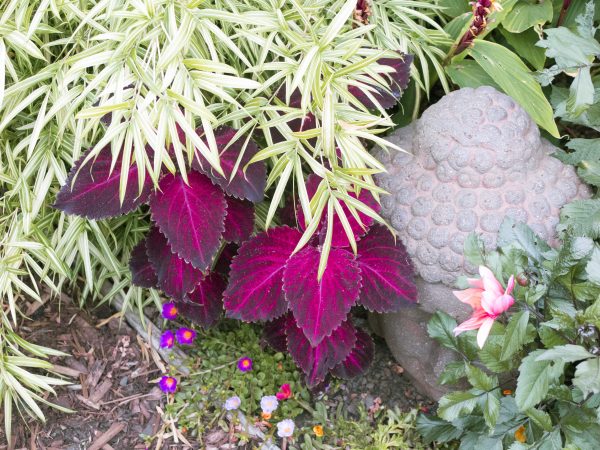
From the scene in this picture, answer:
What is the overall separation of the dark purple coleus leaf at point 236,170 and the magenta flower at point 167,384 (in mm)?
596

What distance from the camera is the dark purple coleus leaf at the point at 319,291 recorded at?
1.56m

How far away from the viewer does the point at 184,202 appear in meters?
1.55

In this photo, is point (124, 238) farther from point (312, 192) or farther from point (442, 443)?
point (442, 443)

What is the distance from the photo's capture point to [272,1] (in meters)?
1.63

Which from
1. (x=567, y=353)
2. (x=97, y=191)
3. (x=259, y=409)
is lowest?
(x=259, y=409)

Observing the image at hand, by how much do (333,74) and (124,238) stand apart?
885 mm

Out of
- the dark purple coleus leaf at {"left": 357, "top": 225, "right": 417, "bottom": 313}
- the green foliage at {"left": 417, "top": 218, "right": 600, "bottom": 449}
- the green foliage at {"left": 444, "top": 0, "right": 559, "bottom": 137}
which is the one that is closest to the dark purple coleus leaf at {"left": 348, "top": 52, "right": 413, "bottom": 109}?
the green foliage at {"left": 444, "top": 0, "right": 559, "bottom": 137}

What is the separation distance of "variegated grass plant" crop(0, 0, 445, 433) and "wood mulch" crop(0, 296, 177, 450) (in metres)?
0.08

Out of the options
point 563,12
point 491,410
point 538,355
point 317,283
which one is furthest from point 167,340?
point 563,12

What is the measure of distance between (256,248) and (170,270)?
209 millimetres

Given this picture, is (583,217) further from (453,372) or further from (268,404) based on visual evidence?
(268,404)

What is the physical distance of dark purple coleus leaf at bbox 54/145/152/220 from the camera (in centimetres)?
152

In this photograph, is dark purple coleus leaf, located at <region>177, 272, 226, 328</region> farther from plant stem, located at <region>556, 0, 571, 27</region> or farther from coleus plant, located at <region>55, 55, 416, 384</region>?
plant stem, located at <region>556, 0, 571, 27</region>

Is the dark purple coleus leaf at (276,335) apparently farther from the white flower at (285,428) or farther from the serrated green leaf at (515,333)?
the serrated green leaf at (515,333)
